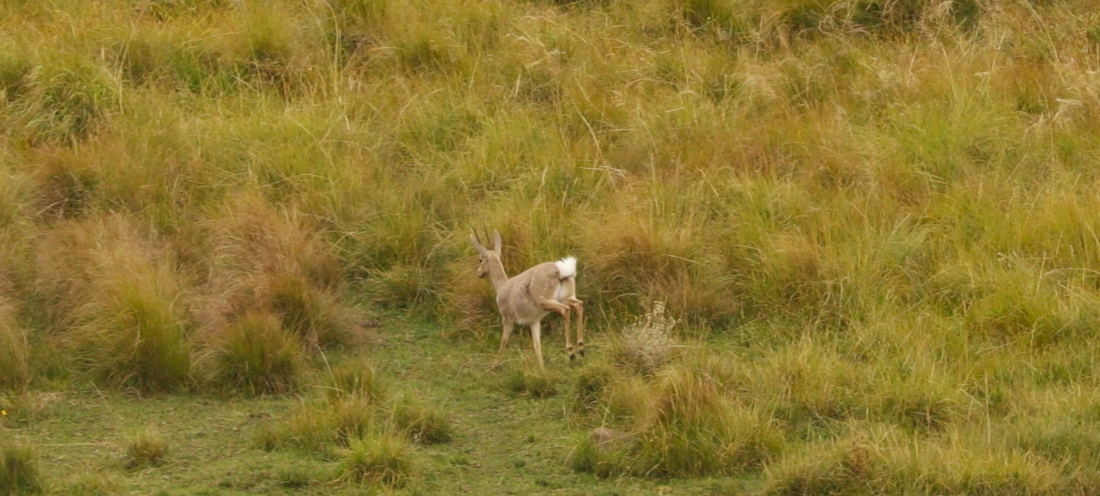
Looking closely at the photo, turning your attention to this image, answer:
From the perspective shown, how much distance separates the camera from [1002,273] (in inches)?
314

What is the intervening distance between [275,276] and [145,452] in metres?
1.61

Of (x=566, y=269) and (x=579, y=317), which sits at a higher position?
(x=566, y=269)

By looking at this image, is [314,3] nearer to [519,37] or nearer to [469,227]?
[519,37]

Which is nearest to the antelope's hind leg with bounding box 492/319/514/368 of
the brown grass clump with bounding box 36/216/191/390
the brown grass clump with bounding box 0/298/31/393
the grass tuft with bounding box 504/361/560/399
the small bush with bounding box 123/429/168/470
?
the grass tuft with bounding box 504/361/560/399

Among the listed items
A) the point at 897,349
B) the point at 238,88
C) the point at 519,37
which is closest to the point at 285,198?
the point at 238,88

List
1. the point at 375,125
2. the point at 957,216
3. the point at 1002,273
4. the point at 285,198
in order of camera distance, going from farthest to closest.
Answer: the point at 375,125 → the point at 285,198 → the point at 957,216 → the point at 1002,273

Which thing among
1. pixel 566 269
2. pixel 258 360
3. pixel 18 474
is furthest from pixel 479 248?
pixel 18 474

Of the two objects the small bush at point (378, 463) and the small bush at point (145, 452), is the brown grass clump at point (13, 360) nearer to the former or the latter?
the small bush at point (145, 452)

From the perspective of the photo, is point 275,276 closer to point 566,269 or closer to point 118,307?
point 118,307

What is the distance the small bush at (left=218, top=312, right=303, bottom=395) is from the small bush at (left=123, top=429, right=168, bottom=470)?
834 millimetres

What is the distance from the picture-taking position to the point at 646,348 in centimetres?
748

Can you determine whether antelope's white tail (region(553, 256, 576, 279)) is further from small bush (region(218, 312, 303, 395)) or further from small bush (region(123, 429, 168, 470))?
small bush (region(123, 429, 168, 470))

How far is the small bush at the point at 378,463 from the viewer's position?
6.47 metres

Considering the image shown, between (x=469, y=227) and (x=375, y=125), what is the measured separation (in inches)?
50.6
